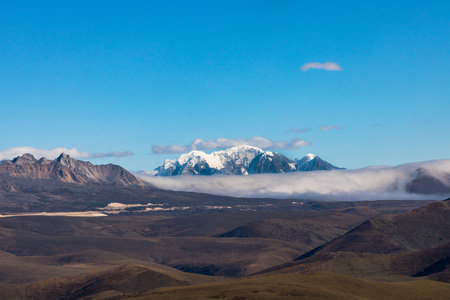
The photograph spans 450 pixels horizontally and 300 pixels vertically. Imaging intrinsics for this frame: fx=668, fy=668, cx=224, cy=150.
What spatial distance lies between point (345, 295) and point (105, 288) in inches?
2897

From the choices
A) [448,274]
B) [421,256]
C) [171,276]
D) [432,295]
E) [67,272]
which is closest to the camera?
[432,295]

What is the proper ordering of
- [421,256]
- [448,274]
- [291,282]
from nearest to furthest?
[291,282] → [448,274] → [421,256]

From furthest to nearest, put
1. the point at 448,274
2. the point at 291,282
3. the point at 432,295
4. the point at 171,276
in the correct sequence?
the point at 171,276 → the point at 448,274 → the point at 432,295 → the point at 291,282

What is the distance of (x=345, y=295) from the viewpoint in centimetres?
10431

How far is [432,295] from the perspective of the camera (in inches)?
4769

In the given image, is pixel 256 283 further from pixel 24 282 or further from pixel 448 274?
pixel 24 282

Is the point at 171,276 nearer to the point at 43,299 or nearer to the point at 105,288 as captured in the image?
the point at 105,288

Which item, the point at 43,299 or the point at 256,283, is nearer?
the point at 256,283

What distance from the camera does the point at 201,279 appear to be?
169m

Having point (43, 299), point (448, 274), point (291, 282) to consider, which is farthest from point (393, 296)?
point (43, 299)

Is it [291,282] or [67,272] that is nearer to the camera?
[291,282]

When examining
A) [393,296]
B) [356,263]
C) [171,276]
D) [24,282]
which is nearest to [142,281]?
[171,276]

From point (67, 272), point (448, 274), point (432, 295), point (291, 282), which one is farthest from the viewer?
Answer: point (67, 272)

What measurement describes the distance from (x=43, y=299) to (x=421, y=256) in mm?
99282
